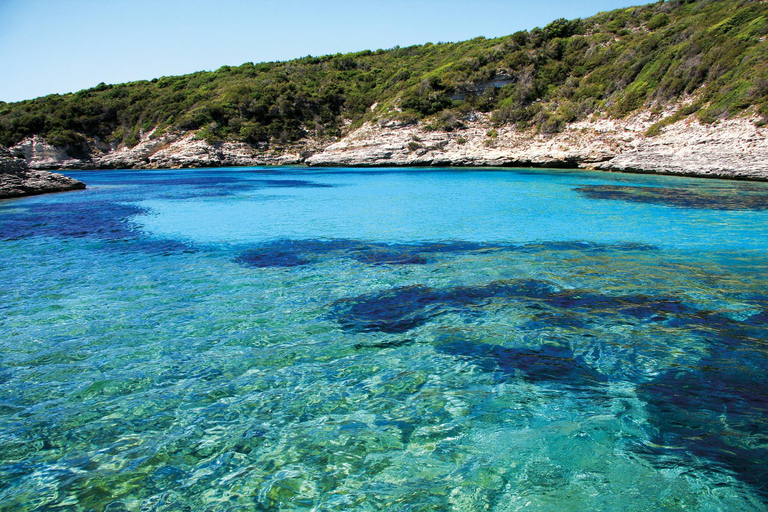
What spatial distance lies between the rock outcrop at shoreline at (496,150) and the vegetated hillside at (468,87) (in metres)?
1.43

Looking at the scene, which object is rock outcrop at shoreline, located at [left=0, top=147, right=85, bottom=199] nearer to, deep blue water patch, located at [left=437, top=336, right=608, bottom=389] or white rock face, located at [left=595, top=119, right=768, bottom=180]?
deep blue water patch, located at [left=437, top=336, right=608, bottom=389]

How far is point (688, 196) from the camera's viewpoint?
1933 centimetres

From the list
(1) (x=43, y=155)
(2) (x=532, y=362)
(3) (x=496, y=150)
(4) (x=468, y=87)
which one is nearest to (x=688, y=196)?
(2) (x=532, y=362)

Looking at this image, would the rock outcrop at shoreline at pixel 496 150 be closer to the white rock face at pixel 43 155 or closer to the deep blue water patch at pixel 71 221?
→ the white rock face at pixel 43 155

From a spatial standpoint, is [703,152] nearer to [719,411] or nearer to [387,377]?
[719,411]

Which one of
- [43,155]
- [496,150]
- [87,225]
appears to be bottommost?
[87,225]

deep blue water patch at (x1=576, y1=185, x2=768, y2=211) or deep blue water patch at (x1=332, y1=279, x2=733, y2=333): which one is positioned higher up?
deep blue water patch at (x1=576, y1=185, x2=768, y2=211)

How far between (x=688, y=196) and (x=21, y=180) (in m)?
34.2

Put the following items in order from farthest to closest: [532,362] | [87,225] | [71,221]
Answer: [71,221] → [87,225] → [532,362]

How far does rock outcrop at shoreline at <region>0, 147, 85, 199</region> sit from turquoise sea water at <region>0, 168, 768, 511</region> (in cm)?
1800

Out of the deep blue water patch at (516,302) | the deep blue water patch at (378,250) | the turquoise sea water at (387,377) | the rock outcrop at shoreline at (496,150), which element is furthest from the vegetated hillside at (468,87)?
the turquoise sea water at (387,377)

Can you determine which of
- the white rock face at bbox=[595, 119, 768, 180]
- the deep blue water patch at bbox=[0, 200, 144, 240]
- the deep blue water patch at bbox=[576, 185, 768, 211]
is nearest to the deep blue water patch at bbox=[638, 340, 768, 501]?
the deep blue water patch at bbox=[0, 200, 144, 240]

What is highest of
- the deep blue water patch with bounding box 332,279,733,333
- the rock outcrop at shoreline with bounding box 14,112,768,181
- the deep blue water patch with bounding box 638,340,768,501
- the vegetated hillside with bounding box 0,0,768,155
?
the vegetated hillside with bounding box 0,0,768,155

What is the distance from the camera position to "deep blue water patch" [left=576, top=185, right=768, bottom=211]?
1675 cm
